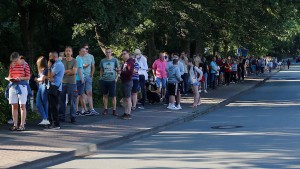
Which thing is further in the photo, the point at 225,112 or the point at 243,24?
the point at 243,24

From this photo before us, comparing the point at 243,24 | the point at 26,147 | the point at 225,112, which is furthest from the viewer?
the point at 243,24

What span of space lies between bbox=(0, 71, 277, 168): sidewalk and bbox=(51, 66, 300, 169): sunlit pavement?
1.17ft

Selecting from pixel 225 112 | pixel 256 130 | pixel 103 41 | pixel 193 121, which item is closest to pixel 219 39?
pixel 103 41

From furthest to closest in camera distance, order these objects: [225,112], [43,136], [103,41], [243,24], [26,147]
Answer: [243,24] < [103,41] < [225,112] < [43,136] < [26,147]

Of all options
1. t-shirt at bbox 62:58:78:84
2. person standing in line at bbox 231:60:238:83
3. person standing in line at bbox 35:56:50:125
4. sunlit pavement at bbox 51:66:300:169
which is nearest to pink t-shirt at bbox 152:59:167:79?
sunlit pavement at bbox 51:66:300:169

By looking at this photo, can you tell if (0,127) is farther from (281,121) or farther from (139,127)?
(281,121)

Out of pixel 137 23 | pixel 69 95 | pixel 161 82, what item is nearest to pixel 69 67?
pixel 69 95

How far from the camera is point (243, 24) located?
36.0 meters

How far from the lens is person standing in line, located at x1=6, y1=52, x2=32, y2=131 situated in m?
12.2

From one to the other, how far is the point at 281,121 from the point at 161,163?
664 cm

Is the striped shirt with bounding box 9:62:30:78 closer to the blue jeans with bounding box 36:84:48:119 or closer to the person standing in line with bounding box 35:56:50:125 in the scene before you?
the person standing in line with bounding box 35:56:50:125

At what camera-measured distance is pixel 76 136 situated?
1167 cm

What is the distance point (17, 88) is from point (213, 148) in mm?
4661

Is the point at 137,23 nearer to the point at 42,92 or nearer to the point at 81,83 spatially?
the point at 81,83
